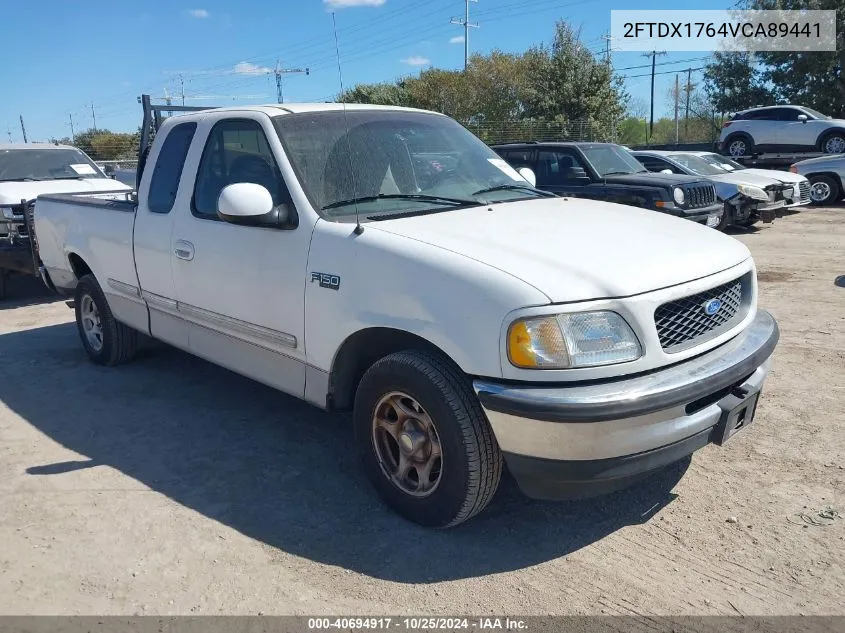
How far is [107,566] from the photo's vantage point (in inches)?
124

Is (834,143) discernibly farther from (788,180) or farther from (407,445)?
(407,445)

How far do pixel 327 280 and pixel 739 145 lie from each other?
22290 millimetres

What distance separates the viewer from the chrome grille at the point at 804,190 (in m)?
14.9

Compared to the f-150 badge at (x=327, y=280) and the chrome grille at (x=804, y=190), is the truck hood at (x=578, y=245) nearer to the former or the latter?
the f-150 badge at (x=327, y=280)

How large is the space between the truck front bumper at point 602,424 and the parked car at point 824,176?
15.8m

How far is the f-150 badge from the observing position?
3375 millimetres

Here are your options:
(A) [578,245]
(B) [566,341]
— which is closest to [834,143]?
(A) [578,245]

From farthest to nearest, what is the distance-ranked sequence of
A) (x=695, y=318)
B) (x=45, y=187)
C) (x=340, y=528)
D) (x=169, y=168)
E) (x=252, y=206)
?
(x=45, y=187), (x=169, y=168), (x=252, y=206), (x=340, y=528), (x=695, y=318)

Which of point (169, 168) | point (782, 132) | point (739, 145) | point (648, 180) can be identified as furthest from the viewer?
point (739, 145)

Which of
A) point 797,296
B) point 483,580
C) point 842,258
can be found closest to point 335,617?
point 483,580

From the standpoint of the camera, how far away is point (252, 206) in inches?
138

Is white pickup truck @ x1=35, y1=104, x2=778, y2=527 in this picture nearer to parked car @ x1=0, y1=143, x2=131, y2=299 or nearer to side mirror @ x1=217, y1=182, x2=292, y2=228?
side mirror @ x1=217, y1=182, x2=292, y2=228

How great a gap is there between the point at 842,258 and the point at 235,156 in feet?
30.8

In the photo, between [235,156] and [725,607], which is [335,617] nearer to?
[725,607]
